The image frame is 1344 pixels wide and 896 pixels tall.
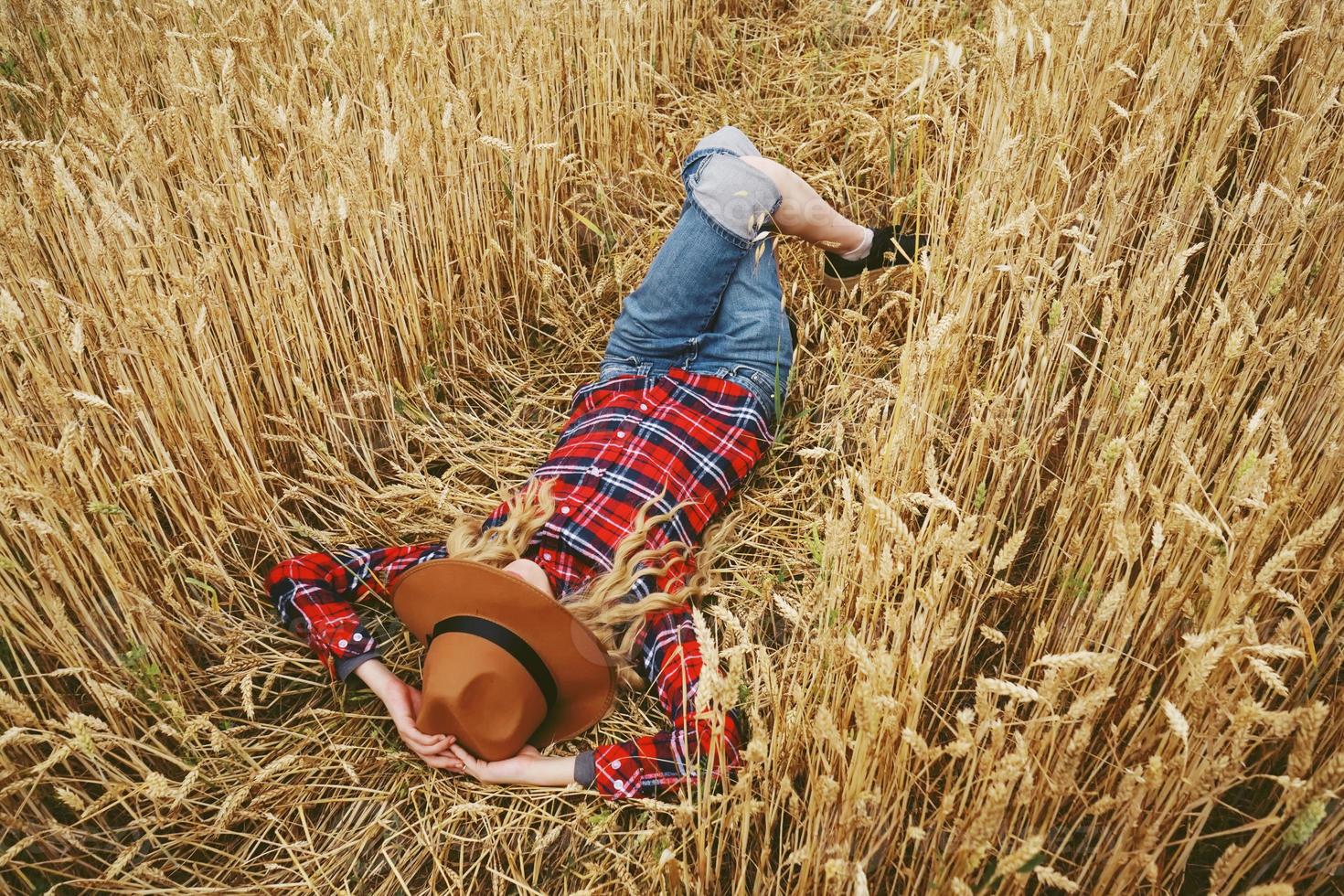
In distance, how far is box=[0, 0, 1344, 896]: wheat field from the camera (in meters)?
1.06

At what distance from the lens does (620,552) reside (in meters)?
1.64

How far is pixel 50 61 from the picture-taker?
2182mm

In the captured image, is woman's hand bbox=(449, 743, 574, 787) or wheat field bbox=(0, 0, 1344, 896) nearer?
wheat field bbox=(0, 0, 1344, 896)

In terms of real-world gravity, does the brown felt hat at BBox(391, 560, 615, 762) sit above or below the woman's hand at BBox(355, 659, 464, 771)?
above

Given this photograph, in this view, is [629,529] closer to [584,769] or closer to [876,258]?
[584,769]

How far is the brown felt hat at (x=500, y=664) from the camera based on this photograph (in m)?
1.45

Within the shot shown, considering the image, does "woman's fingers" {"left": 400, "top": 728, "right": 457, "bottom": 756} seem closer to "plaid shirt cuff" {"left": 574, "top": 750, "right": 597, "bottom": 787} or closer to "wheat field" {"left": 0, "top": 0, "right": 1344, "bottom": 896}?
"wheat field" {"left": 0, "top": 0, "right": 1344, "bottom": 896}

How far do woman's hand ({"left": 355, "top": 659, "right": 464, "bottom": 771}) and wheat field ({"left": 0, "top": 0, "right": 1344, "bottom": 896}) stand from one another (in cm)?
8

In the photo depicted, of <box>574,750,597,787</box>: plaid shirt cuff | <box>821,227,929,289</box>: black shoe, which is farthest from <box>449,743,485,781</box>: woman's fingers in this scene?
<box>821,227,929,289</box>: black shoe

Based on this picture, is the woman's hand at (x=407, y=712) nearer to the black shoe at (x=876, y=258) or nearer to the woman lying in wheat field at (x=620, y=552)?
the woman lying in wheat field at (x=620, y=552)

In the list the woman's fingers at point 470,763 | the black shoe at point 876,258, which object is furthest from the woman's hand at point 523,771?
the black shoe at point 876,258

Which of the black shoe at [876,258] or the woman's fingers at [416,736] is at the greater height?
the black shoe at [876,258]

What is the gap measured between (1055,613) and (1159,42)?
1.61m

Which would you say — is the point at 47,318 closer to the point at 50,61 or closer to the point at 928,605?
the point at 50,61
